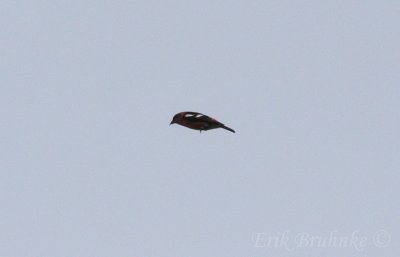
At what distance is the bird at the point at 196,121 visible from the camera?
253 feet

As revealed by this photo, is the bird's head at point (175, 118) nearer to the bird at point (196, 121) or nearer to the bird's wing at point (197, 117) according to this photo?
the bird at point (196, 121)

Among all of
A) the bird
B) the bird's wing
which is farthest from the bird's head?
the bird's wing

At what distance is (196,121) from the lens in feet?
256

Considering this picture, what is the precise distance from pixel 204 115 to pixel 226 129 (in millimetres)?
2637

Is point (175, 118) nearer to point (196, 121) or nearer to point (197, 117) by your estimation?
point (196, 121)

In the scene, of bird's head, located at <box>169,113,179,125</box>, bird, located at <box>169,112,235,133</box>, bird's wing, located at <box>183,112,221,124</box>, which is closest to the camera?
bird's wing, located at <box>183,112,221,124</box>

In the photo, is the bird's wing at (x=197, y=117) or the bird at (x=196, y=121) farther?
the bird at (x=196, y=121)

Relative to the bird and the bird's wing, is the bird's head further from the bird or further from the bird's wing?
the bird's wing

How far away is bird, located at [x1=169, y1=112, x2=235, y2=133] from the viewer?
77.1 m

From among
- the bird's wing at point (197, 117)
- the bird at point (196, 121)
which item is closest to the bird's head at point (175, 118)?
the bird at point (196, 121)

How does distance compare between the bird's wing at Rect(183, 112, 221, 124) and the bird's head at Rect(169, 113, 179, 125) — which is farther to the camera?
the bird's head at Rect(169, 113, 179, 125)

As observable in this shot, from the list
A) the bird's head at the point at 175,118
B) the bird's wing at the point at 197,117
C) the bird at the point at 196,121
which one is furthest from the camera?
the bird's head at the point at 175,118

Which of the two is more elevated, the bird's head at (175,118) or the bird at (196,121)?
the bird's head at (175,118)

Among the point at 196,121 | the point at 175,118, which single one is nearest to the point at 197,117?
the point at 196,121
